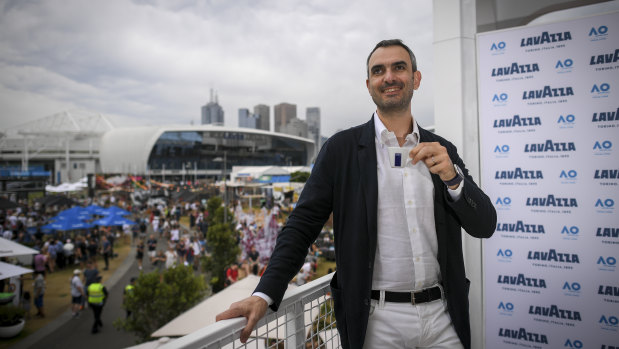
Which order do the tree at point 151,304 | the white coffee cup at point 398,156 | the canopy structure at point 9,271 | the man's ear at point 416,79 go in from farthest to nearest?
the canopy structure at point 9,271
the tree at point 151,304
the man's ear at point 416,79
the white coffee cup at point 398,156

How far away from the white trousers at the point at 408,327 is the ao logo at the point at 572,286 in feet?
7.03

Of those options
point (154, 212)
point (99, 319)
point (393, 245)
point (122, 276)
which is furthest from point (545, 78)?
point (154, 212)

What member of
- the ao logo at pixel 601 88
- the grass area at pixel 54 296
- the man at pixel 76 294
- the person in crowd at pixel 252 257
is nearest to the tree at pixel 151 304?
the man at pixel 76 294

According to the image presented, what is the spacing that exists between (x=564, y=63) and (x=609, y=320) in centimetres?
212

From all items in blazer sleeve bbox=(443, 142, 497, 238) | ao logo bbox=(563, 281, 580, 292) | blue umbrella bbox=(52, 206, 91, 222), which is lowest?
blue umbrella bbox=(52, 206, 91, 222)

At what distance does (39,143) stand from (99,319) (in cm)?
9537

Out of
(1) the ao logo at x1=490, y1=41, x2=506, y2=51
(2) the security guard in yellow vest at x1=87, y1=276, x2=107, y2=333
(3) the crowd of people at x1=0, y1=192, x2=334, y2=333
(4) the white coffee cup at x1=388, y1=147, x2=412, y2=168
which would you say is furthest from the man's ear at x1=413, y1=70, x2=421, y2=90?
(2) the security guard in yellow vest at x1=87, y1=276, x2=107, y2=333

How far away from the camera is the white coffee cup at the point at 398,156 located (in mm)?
1371

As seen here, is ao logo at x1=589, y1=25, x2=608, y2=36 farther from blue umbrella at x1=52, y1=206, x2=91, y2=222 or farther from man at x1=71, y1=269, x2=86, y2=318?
blue umbrella at x1=52, y1=206, x2=91, y2=222

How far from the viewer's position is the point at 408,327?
4.55ft

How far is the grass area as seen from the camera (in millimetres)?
8650

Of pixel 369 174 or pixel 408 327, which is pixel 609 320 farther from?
pixel 369 174

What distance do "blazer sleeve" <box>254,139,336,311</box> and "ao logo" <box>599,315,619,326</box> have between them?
275 cm

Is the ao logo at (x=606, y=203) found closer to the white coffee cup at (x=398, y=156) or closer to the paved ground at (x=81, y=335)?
the white coffee cup at (x=398, y=156)
